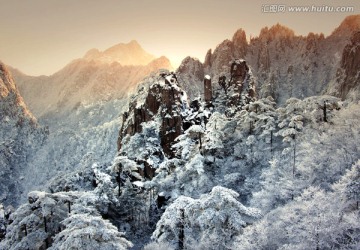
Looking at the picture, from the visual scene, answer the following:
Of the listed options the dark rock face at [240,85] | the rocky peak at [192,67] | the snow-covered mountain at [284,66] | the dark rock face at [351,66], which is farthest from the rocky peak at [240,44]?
the dark rock face at [240,85]

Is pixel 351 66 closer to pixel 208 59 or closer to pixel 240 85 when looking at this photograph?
pixel 208 59

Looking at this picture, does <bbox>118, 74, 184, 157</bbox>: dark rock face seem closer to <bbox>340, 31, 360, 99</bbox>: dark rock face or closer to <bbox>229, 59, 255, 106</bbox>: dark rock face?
<bbox>229, 59, 255, 106</bbox>: dark rock face

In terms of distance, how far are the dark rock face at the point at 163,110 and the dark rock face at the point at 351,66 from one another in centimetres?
7414

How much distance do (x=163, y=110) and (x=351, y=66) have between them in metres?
94.7

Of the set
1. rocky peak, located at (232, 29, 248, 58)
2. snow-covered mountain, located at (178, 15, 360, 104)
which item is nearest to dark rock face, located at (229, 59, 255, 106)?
snow-covered mountain, located at (178, 15, 360, 104)

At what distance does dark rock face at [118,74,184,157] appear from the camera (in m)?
77.9

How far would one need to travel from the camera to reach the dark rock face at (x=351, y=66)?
13475cm

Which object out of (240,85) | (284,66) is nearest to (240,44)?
(284,66)

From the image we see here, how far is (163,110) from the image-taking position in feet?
264

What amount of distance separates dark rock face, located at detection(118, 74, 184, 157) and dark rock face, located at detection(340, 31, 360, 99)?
74.1 metres

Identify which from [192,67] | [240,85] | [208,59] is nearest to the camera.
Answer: [240,85]

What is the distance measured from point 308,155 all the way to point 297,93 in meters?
135

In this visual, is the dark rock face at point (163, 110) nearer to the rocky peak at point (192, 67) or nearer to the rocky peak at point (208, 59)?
the rocky peak at point (192, 67)

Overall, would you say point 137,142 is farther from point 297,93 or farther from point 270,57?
point 270,57
